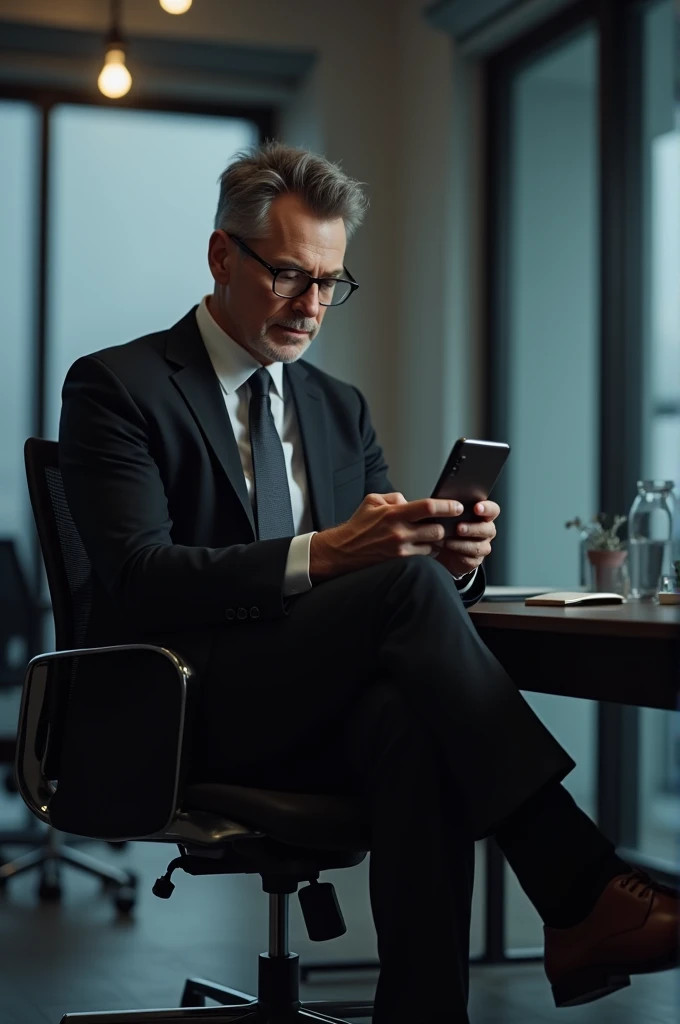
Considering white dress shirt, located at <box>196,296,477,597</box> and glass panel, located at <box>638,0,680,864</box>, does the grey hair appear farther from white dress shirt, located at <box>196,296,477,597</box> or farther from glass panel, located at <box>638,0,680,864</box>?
glass panel, located at <box>638,0,680,864</box>

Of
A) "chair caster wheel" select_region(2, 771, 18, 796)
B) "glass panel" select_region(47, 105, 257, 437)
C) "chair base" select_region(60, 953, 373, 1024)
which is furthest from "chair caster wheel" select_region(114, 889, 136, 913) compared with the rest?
"glass panel" select_region(47, 105, 257, 437)

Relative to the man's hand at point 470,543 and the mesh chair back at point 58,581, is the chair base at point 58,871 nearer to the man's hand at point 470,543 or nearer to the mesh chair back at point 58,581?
A: the mesh chair back at point 58,581

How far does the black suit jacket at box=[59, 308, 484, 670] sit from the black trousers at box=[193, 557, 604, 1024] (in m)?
0.07

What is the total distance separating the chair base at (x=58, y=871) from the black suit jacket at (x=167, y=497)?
1518 millimetres

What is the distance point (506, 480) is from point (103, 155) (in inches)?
76.5

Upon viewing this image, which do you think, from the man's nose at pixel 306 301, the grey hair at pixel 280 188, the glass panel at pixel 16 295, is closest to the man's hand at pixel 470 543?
the man's nose at pixel 306 301

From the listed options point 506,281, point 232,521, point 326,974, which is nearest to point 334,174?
point 232,521

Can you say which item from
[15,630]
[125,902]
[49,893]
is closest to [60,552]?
[125,902]

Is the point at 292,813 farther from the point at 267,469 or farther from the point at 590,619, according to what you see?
the point at 267,469

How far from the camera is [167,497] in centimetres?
196

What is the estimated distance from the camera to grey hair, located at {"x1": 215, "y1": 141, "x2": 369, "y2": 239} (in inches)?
83.2

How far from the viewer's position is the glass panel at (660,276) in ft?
12.3

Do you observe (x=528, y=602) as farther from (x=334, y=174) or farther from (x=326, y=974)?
(x=326, y=974)

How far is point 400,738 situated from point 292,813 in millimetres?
182
